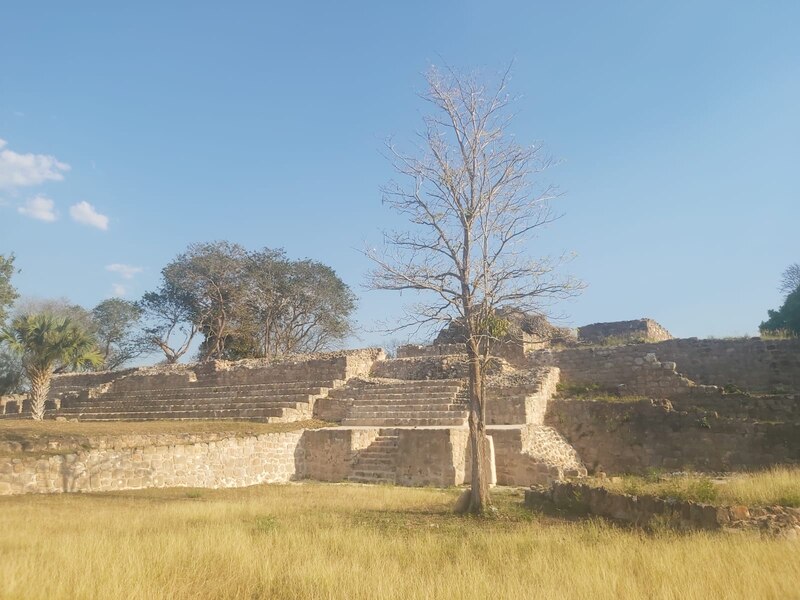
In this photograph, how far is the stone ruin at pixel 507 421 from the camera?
13812 mm

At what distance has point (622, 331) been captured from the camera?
24.7 metres

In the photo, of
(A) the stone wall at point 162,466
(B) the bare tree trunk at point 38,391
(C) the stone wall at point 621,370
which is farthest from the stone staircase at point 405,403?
(B) the bare tree trunk at point 38,391

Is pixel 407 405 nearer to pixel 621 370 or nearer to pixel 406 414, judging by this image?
pixel 406 414

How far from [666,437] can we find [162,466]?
12.1 m

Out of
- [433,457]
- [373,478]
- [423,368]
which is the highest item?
[423,368]

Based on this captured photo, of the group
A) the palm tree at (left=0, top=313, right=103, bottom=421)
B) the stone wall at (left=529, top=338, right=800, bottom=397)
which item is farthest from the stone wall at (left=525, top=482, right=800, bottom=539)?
the palm tree at (left=0, top=313, right=103, bottom=421)

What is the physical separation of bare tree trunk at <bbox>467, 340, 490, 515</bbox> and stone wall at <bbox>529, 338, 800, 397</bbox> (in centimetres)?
1015

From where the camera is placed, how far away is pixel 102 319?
48.5 meters

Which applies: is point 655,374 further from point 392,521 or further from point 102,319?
point 102,319

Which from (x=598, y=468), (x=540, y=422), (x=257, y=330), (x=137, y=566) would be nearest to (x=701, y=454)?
(x=598, y=468)

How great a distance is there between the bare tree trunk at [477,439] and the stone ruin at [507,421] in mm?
4592

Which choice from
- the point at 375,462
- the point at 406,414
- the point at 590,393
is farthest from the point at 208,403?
the point at 590,393

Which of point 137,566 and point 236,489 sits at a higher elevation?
point 137,566

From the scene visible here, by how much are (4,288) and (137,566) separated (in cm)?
2252
